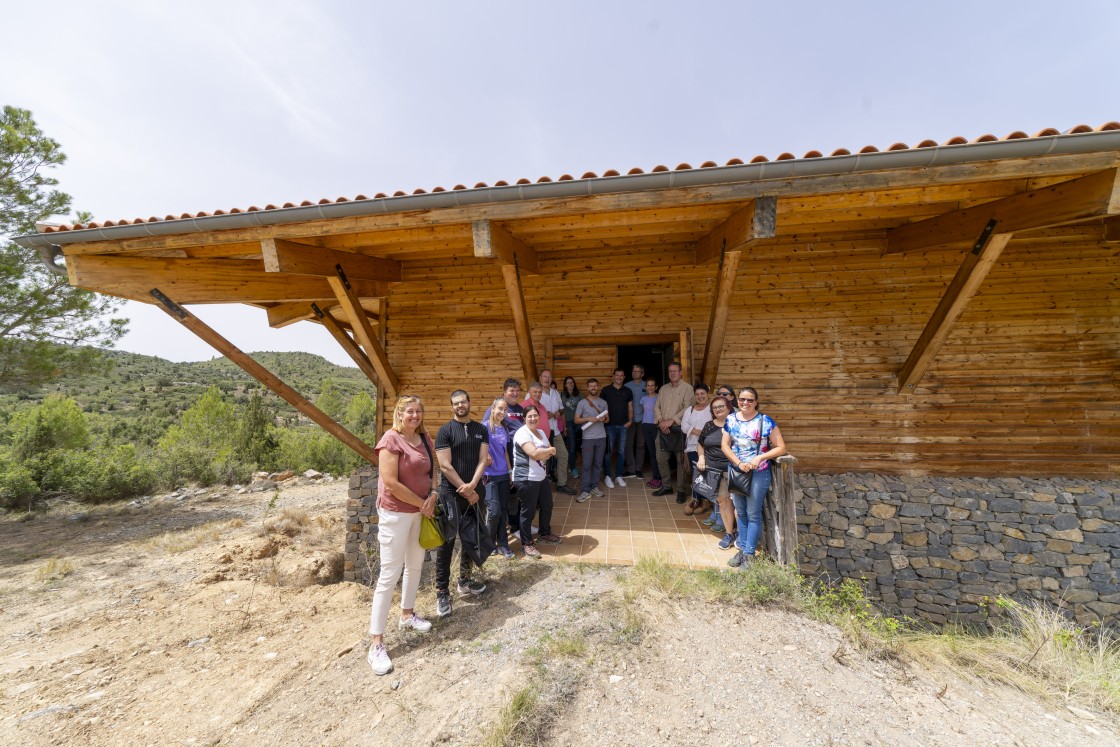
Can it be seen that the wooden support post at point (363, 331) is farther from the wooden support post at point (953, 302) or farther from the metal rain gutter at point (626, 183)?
the wooden support post at point (953, 302)

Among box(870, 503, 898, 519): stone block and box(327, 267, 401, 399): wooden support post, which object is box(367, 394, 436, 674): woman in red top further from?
box(870, 503, 898, 519): stone block

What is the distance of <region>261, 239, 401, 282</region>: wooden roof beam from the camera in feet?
14.7

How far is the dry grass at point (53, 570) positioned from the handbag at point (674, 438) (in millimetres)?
9050

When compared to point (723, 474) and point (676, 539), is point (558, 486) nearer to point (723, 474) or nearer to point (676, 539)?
point (676, 539)

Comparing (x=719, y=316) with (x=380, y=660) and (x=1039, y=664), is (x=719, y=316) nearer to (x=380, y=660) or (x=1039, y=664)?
(x=1039, y=664)

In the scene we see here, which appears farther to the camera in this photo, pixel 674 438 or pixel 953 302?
pixel 674 438

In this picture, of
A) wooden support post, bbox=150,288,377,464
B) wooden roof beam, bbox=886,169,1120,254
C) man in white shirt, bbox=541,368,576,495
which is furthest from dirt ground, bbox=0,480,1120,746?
wooden roof beam, bbox=886,169,1120,254

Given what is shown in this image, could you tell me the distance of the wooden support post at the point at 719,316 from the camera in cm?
462

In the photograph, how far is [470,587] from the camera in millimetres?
3656

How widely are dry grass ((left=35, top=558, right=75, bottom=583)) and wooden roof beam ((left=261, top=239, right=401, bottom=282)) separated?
6166 mm

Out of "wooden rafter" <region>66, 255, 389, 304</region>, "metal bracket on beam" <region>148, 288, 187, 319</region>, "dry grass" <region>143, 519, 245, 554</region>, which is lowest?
"dry grass" <region>143, 519, 245, 554</region>

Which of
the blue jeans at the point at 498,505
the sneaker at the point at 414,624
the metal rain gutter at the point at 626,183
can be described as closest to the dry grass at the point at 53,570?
the metal rain gutter at the point at 626,183

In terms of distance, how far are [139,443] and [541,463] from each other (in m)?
20.4

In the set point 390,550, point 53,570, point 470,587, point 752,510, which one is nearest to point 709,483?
point 752,510
